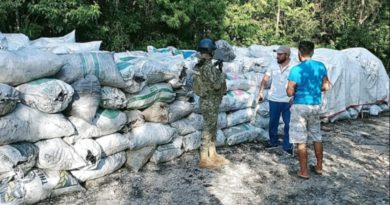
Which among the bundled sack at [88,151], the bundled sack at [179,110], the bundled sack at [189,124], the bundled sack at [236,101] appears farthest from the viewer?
the bundled sack at [236,101]

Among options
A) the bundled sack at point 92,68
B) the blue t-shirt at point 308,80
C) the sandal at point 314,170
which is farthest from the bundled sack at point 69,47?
the sandal at point 314,170

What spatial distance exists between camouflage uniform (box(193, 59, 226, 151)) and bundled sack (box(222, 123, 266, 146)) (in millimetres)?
895

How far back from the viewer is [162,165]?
16.3ft

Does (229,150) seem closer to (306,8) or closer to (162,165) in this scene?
(162,165)

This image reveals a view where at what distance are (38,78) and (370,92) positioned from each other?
6.65m

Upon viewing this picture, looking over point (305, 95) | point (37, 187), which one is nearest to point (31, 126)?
point (37, 187)

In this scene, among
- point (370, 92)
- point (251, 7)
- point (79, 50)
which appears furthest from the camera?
point (251, 7)

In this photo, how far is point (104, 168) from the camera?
4379 mm

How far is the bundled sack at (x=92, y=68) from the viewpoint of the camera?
4.18 m

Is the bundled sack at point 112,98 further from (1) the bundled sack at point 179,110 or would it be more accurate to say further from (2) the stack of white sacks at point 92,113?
(1) the bundled sack at point 179,110

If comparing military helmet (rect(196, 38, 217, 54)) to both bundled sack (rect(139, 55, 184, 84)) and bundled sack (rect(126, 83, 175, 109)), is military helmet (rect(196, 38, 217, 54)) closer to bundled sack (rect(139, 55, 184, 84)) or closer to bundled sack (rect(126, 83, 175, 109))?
bundled sack (rect(139, 55, 184, 84))

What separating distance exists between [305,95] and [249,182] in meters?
1.02

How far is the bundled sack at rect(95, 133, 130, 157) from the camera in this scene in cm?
437

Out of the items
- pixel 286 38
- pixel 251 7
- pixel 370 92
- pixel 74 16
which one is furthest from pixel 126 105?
pixel 286 38
